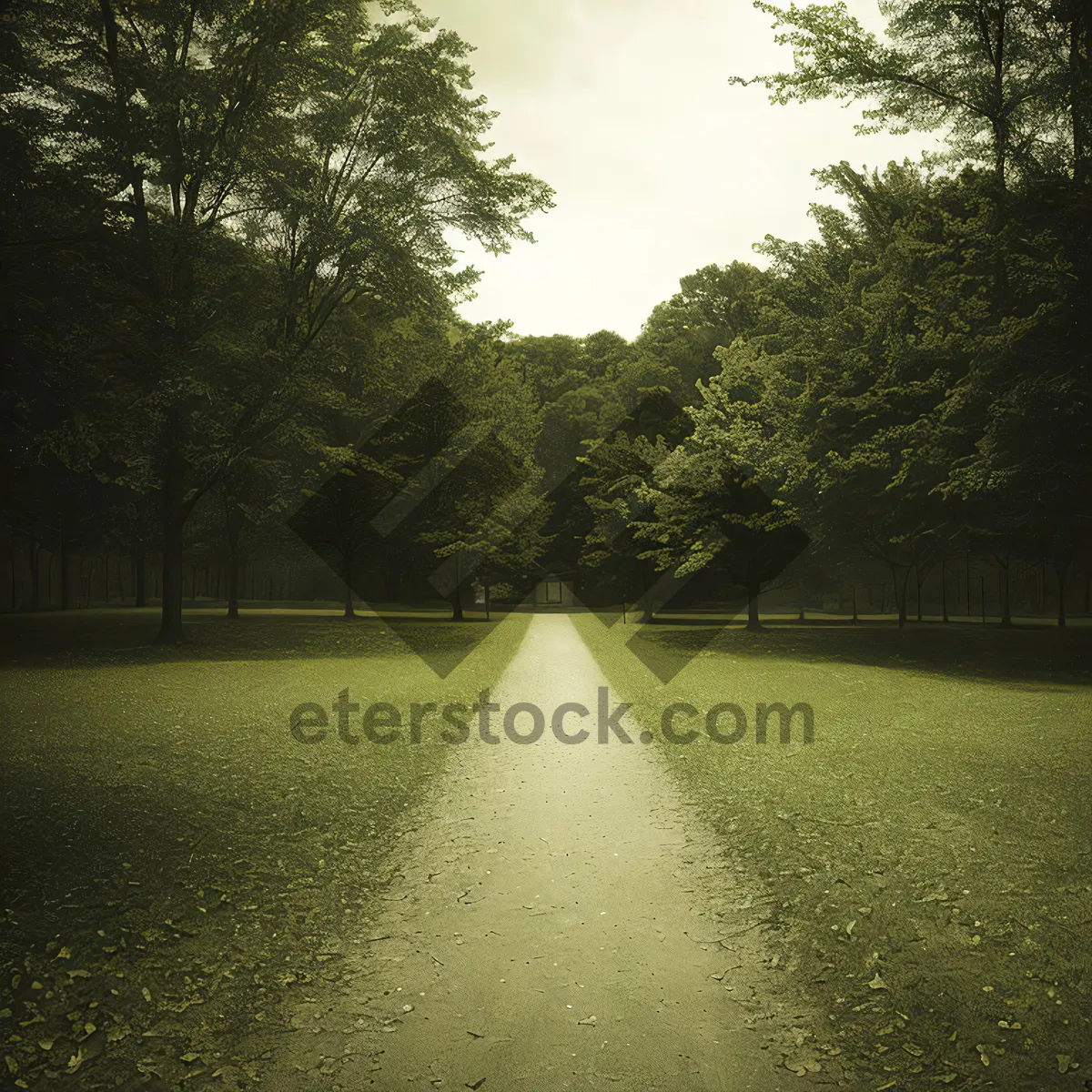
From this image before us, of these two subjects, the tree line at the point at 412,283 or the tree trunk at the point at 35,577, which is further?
the tree trunk at the point at 35,577

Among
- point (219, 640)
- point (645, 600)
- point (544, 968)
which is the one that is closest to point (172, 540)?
point (219, 640)

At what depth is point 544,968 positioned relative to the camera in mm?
4711

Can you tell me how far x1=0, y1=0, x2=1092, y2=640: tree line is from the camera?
17.0 meters

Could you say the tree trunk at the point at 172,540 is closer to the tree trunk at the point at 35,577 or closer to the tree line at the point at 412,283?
the tree line at the point at 412,283

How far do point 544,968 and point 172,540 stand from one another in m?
22.2

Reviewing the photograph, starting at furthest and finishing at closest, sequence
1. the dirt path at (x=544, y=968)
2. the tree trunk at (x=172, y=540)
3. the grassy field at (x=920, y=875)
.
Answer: the tree trunk at (x=172, y=540)
the grassy field at (x=920, y=875)
the dirt path at (x=544, y=968)

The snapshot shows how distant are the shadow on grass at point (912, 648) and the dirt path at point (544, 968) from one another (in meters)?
12.0

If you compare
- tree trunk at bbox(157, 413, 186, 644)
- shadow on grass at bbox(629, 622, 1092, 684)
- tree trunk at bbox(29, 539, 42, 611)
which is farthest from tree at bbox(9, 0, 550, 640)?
tree trunk at bbox(29, 539, 42, 611)

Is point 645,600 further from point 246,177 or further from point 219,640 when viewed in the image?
point 246,177

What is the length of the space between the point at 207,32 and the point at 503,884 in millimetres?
23103

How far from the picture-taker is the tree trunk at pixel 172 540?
23.7 meters

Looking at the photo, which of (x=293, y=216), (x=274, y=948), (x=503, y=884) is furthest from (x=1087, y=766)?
(x=293, y=216)

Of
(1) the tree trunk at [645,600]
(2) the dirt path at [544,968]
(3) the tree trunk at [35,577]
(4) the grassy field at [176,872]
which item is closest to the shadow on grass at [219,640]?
(3) the tree trunk at [35,577]

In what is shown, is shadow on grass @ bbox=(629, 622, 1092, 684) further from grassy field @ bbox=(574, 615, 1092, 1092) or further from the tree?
the tree
